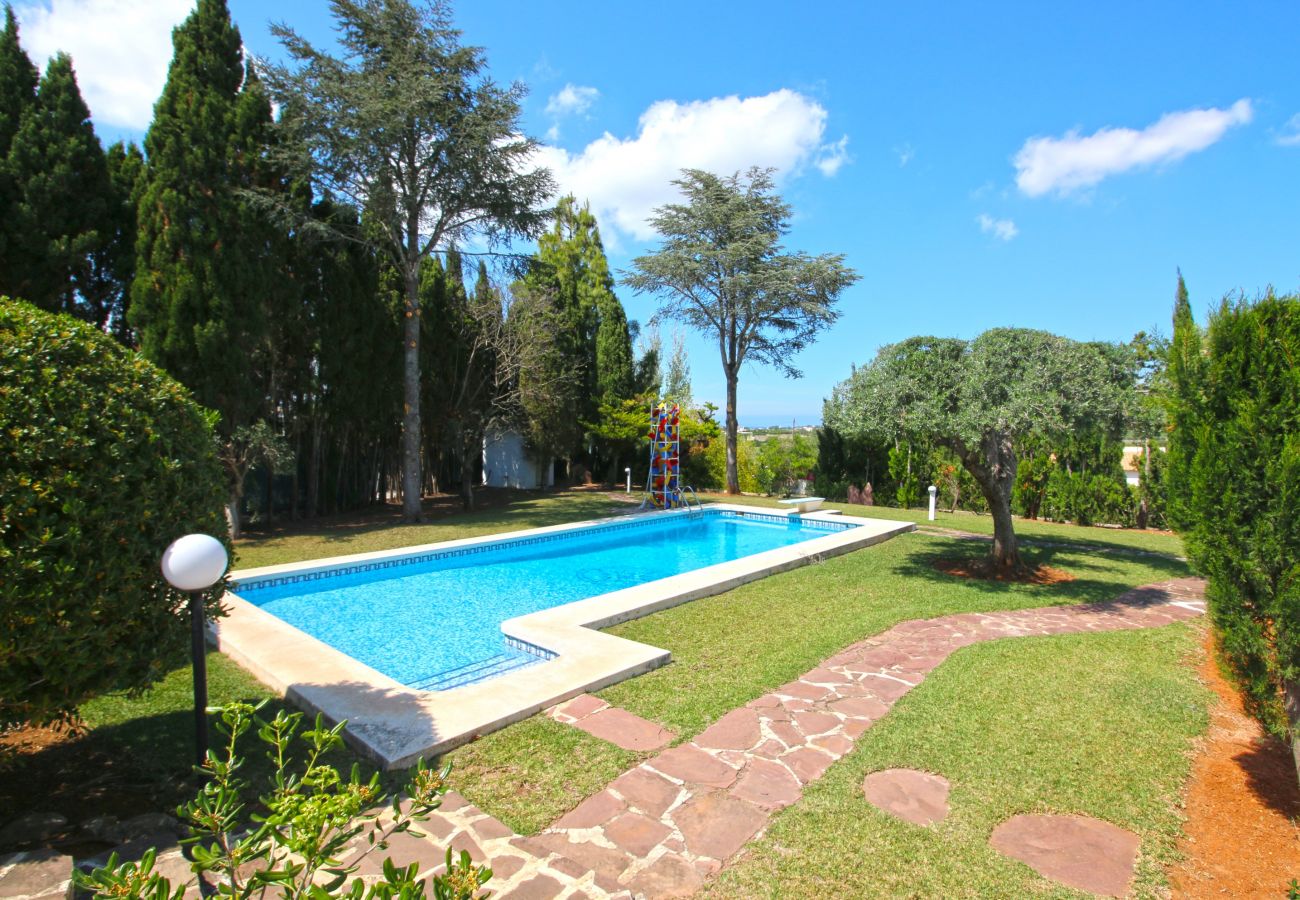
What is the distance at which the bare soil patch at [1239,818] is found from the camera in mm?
2621

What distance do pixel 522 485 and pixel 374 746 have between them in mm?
18286

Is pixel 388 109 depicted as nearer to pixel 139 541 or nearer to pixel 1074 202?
pixel 139 541

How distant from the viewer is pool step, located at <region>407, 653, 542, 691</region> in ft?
17.9

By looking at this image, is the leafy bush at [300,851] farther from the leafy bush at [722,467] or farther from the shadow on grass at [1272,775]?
the leafy bush at [722,467]

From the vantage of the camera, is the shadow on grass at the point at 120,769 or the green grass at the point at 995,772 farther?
the shadow on grass at the point at 120,769

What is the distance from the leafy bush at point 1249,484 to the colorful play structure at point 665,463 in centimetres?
1320

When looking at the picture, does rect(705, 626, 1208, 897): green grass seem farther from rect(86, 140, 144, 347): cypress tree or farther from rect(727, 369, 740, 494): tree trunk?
rect(727, 369, 740, 494): tree trunk

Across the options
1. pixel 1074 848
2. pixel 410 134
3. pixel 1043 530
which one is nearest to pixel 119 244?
pixel 410 134

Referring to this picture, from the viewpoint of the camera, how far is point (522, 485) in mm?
21641

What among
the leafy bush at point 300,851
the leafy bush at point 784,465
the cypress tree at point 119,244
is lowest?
the leafy bush at point 300,851

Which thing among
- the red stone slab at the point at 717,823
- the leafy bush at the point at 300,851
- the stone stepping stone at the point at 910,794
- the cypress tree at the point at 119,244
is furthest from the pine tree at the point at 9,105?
the stone stepping stone at the point at 910,794

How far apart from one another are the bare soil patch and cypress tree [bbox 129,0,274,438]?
12916 millimetres

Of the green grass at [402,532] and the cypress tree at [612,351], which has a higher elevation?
the cypress tree at [612,351]

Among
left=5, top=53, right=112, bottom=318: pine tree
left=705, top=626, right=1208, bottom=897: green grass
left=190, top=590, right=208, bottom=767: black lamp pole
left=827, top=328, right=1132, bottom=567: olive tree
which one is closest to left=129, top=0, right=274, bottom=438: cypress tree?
left=5, top=53, right=112, bottom=318: pine tree
